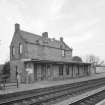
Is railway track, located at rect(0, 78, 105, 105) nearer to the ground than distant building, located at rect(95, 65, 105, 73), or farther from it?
farther from it

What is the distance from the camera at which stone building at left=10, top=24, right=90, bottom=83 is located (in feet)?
71.8

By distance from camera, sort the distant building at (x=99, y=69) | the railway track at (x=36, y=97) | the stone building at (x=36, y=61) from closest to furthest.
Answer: the railway track at (x=36, y=97)
the stone building at (x=36, y=61)
the distant building at (x=99, y=69)

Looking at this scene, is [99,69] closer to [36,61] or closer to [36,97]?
[36,61]

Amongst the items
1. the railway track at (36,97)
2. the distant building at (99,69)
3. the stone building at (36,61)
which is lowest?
the distant building at (99,69)

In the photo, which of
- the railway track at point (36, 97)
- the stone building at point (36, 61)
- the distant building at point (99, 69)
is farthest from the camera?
the distant building at point (99, 69)

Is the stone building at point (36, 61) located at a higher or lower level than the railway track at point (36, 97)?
higher

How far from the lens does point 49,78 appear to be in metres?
24.1

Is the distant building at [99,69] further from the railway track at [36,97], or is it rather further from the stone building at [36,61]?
the railway track at [36,97]

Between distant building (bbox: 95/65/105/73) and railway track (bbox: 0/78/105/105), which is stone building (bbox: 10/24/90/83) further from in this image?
distant building (bbox: 95/65/105/73)

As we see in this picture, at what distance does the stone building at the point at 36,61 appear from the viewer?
2189 cm

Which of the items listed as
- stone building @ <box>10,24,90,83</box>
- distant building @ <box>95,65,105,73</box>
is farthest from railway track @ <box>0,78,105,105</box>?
distant building @ <box>95,65,105,73</box>

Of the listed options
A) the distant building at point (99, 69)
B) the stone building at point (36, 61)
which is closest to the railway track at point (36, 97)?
the stone building at point (36, 61)

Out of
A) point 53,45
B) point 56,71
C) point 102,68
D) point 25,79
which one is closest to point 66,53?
point 53,45

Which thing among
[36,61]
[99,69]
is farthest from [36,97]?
[99,69]
